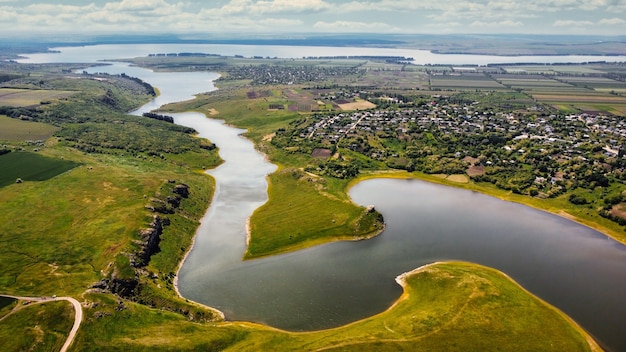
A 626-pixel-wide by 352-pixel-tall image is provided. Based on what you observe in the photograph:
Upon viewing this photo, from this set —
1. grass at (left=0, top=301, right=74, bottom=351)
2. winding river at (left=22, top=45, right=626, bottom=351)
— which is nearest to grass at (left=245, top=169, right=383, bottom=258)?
winding river at (left=22, top=45, right=626, bottom=351)

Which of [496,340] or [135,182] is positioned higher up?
[135,182]

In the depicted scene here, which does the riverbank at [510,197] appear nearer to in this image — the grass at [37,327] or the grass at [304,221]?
the grass at [304,221]

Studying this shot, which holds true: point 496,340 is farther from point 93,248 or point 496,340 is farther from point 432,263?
point 93,248

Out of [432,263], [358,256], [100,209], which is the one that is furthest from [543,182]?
[100,209]

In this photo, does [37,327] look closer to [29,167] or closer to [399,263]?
[399,263]

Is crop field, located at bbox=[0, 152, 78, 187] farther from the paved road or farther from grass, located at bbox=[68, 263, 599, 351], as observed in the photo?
grass, located at bbox=[68, 263, 599, 351]

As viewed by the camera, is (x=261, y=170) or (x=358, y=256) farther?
(x=261, y=170)

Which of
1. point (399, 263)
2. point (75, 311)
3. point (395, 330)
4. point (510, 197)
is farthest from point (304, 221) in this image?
point (510, 197)
